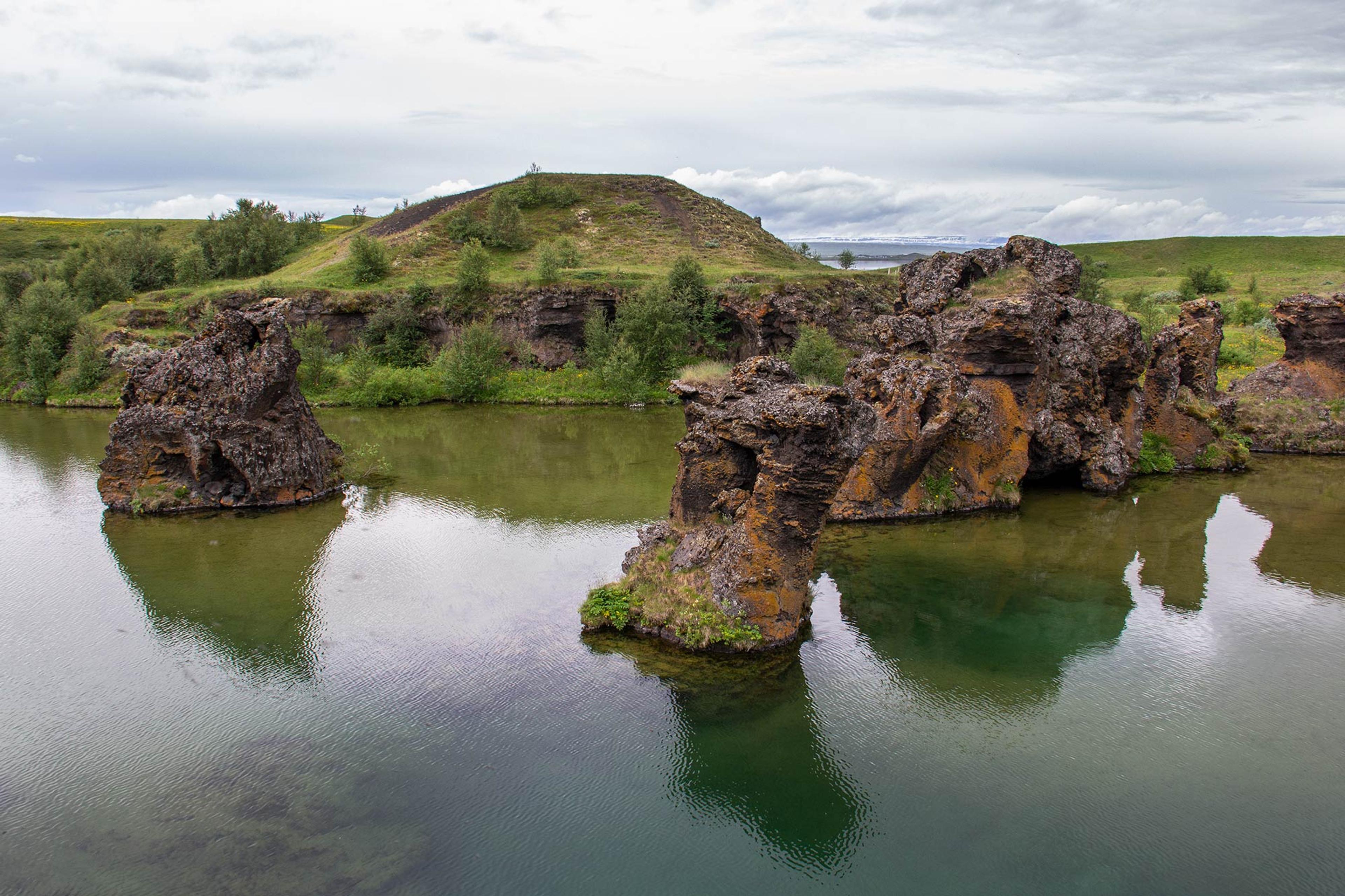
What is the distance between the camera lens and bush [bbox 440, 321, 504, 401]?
46531mm

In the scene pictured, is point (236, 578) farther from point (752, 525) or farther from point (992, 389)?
point (992, 389)

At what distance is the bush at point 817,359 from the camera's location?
137 feet

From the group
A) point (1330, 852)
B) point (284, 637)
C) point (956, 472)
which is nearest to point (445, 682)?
point (284, 637)

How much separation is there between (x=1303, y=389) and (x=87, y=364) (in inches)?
2391

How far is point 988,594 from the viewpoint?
18406mm

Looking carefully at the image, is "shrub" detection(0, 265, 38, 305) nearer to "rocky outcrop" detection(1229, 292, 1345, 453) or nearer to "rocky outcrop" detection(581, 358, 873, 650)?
"rocky outcrop" detection(581, 358, 873, 650)

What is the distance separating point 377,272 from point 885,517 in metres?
46.7

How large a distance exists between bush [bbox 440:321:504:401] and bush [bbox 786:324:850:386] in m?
17.4

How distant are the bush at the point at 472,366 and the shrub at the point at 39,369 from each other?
21.9 metres

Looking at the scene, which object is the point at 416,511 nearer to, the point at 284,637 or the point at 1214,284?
the point at 284,637

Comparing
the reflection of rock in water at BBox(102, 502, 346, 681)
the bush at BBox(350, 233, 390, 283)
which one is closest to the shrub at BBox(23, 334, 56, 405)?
the bush at BBox(350, 233, 390, 283)

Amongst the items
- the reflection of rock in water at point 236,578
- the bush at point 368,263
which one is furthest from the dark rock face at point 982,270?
the bush at point 368,263

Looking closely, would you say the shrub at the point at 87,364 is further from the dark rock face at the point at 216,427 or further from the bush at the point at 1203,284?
the bush at the point at 1203,284

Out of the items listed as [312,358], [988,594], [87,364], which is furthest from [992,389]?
[87,364]
